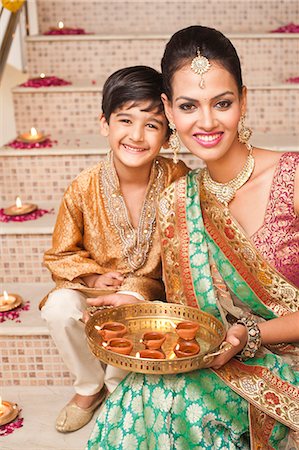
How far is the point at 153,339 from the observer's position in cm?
188

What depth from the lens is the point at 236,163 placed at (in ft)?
6.65

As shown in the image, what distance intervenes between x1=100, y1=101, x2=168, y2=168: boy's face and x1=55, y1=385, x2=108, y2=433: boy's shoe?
88cm

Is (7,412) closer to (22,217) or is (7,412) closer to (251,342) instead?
(22,217)

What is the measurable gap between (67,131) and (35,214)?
0.71 metres

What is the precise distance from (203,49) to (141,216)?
71 cm

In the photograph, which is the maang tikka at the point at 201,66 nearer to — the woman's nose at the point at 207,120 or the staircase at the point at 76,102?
the woman's nose at the point at 207,120

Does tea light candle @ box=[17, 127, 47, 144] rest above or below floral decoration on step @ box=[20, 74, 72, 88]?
below

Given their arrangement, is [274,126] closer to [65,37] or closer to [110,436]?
[65,37]

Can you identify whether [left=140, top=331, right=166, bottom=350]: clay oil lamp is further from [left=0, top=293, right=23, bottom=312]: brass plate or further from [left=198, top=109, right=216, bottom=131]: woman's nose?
[left=0, top=293, right=23, bottom=312]: brass plate

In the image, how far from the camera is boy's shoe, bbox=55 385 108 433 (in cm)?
233

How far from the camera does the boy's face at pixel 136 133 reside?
7.09 ft

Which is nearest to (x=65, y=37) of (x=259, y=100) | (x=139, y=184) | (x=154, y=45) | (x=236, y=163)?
(x=154, y=45)

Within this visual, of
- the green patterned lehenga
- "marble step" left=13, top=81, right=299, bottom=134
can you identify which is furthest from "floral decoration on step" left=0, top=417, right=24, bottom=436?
"marble step" left=13, top=81, right=299, bottom=134

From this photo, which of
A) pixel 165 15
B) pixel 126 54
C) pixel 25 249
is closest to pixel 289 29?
pixel 165 15
